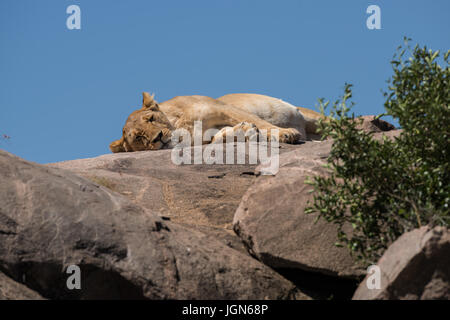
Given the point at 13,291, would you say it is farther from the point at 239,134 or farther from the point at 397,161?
the point at 239,134

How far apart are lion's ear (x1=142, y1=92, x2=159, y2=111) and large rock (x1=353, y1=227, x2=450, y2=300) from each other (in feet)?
31.3

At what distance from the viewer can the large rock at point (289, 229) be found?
590cm

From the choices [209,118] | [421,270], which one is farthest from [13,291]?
[209,118]

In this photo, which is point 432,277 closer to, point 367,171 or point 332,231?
point 367,171

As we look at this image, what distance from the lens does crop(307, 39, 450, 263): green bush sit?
524 cm

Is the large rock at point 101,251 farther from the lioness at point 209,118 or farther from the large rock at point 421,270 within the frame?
the lioness at point 209,118

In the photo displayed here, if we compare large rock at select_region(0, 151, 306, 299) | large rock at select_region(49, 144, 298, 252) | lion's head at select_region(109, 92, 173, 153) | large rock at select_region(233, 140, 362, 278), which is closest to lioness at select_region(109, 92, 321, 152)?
lion's head at select_region(109, 92, 173, 153)

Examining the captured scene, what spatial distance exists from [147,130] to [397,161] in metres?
8.24

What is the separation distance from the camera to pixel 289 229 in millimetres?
6164

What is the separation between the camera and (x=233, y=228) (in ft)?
22.4

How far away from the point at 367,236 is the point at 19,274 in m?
3.26

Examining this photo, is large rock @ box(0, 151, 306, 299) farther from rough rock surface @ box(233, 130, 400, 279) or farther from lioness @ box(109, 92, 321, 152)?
lioness @ box(109, 92, 321, 152)
